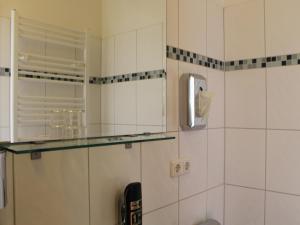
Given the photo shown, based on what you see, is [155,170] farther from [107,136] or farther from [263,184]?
[263,184]

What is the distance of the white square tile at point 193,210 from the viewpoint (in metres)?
1.40

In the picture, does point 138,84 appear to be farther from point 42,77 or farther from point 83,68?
point 42,77

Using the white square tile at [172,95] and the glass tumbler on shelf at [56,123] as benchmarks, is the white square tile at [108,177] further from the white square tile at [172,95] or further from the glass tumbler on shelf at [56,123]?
the white square tile at [172,95]

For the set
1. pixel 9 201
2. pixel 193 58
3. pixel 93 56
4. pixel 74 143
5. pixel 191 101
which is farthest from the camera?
pixel 193 58

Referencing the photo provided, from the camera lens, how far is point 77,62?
111 cm

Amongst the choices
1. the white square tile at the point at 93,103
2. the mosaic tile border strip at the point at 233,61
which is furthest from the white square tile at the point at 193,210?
the mosaic tile border strip at the point at 233,61

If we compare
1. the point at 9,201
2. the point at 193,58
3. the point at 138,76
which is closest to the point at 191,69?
the point at 193,58

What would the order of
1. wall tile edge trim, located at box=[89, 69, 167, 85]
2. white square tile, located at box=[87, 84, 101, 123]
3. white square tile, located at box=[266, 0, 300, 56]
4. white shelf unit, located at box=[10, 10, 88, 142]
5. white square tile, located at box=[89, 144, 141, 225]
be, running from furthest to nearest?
white square tile, located at box=[266, 0, 300, 56]
wall tile edge trim, located at box=[89, 69, 167, 85]
white square tile, located at box=[87, 84, 101, 123]
white square tile, located at box=[89, 144, 141, 225]
white shelf unit, located at box=[10, 10, 88, 142]

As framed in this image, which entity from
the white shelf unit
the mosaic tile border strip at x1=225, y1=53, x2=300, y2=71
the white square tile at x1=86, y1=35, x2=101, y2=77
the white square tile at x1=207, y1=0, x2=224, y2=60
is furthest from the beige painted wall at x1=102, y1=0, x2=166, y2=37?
the mosaic tile border strip at x1=225, y1=53, x2=300, y2=71

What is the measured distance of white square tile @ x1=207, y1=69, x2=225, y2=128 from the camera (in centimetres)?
162

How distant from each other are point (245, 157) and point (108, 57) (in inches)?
37.6

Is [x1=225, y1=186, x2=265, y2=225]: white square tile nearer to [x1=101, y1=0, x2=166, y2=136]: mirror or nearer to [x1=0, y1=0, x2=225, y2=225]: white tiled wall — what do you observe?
[x1=0, y1=0, x2=225, y2=225]: white tiled wall

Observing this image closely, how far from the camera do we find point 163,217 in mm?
1282

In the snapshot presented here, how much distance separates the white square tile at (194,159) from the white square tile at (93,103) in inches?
17.1
